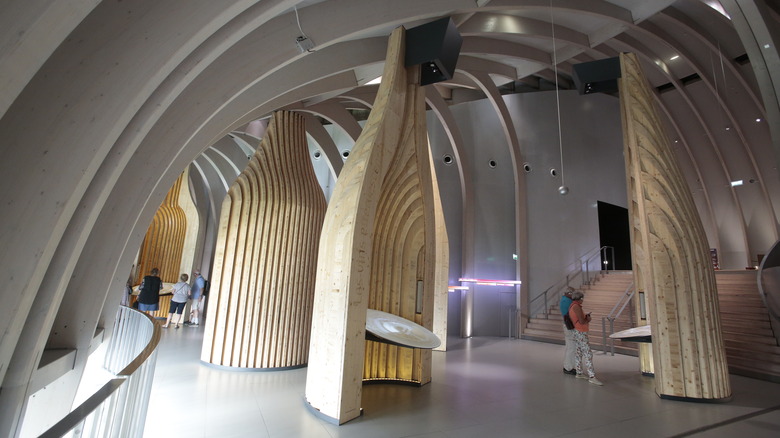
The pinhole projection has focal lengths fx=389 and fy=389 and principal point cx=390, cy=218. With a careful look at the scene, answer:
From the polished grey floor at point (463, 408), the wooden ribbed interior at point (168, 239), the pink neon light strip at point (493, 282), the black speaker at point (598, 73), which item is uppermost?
the black speaker at point (598, 73)

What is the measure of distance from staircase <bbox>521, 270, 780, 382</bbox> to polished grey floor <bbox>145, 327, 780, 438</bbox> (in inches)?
23.7

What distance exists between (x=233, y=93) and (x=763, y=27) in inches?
286

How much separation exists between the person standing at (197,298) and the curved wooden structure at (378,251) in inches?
271

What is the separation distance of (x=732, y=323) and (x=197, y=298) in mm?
13310

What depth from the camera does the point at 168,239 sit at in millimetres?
13727

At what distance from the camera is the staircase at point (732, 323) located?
23.6ft

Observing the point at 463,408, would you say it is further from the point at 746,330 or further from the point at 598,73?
the point at 746,330

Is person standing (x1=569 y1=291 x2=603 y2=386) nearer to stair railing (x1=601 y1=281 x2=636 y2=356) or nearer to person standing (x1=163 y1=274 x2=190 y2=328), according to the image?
stair railing (x1=601 y1=281 x2=636 y2=356)

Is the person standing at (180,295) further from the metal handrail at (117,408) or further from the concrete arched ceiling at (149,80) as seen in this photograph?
the metal handrail at (117,408)

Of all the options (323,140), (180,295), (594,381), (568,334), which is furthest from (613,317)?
(180,295)

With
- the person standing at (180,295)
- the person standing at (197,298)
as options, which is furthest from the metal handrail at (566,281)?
the person standing at (180,295)

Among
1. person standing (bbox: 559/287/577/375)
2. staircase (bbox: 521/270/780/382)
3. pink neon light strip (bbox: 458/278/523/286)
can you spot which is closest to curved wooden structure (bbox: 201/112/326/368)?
person standing (bbox: 559/287/577/375)

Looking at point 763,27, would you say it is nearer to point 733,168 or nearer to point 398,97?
point 398,97

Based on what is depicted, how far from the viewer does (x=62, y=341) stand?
10.2ft
